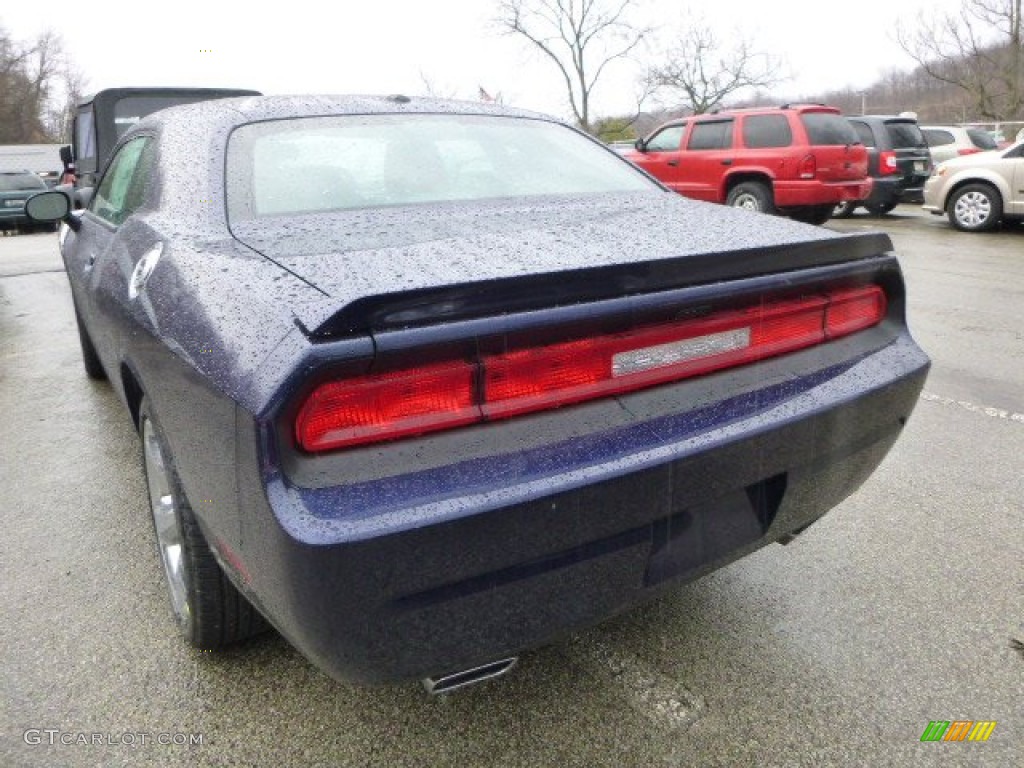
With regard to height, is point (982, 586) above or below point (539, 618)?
below

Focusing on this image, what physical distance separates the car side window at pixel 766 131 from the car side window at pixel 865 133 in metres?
2.75

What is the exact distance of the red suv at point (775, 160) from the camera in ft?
34.4

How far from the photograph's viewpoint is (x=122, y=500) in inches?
122

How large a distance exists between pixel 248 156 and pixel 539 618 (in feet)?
5.15

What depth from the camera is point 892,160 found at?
12500mm

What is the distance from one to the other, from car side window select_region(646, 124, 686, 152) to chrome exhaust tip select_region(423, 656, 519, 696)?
37.8 ft

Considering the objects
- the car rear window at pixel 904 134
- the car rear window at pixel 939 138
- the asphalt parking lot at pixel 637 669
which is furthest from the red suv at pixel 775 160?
the asphalt parking lot at pixel 637 669

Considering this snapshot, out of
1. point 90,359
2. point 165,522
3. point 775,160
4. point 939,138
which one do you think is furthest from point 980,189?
point 165,522

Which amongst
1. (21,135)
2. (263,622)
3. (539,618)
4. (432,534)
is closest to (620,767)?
(539,618)

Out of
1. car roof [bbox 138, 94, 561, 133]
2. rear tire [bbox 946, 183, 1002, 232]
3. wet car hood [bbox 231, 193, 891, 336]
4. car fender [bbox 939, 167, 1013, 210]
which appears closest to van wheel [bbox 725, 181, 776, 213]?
car fender [bbox 939, 167, 1013, 210]

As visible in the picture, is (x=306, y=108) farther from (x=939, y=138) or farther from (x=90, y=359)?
(x=939, y=138)

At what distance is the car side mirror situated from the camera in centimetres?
335

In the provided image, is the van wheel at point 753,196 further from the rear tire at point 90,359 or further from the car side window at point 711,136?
Answer: the rear tire at point 90,359

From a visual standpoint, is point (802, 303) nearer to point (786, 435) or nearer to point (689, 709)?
point (786, 435)
